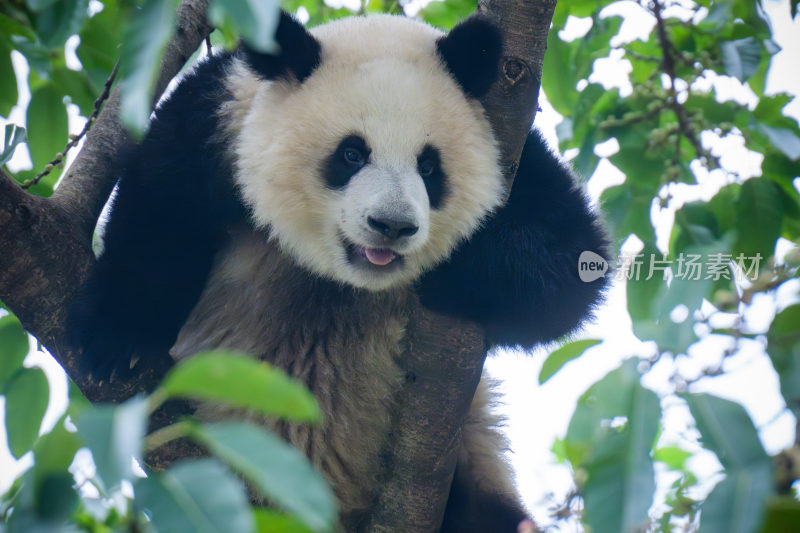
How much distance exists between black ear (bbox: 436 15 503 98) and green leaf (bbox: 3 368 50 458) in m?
2.27

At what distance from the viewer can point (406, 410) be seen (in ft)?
9.86

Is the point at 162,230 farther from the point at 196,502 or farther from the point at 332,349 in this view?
the point at 196,502

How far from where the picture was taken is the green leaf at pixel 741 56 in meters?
3.11

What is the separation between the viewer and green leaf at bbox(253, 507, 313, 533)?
1390 mm

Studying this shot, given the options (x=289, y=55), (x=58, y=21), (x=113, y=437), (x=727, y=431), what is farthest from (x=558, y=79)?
(x=113, y=437)

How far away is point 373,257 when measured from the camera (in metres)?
3.22

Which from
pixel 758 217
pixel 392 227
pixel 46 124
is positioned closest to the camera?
pixel 392 227

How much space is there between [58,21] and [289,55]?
59.0 inches

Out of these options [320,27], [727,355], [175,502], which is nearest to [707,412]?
[727,355]

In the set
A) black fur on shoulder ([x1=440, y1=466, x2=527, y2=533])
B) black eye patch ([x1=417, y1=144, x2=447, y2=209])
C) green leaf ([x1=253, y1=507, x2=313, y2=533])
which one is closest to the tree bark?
black eye patch ([x1=417, y1=144, x2=447, y2=209])

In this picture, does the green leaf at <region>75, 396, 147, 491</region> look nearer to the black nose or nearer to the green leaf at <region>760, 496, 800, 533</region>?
the green leaf at <region>760, 496, 800, 533</region>

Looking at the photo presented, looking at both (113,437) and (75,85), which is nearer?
(113,437)

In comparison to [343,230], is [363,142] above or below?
above

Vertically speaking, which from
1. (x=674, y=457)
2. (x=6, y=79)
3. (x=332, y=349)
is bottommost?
(x=674, y=457)
